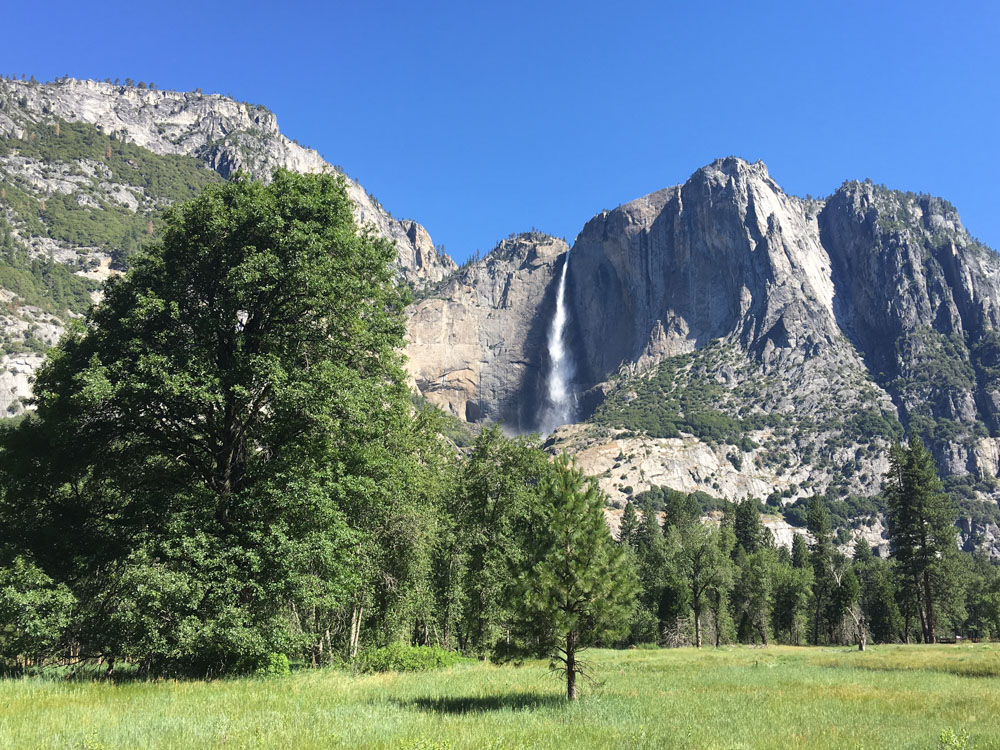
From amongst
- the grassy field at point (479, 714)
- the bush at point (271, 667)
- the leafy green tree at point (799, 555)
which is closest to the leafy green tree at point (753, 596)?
the leafy green tree at point (799, 555)

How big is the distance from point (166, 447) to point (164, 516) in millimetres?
2400

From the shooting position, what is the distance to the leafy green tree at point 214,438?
16453 mm

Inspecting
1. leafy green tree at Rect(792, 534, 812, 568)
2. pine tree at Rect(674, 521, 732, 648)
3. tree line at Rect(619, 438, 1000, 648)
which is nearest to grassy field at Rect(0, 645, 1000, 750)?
tree line at Rect(619, 438, 1000, 648)

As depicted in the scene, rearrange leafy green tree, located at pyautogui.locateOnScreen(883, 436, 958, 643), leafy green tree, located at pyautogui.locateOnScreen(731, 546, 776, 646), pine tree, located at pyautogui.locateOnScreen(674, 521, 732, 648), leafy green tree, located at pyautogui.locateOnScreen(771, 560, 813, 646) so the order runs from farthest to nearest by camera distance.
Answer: leafy green tree, located at pyautogui.locateOnScreen(771, 560, 813, 646) < leafy green tree, located at pyautogui.locateOnScreen(731, 546, 776, 646) < pine tree, located at pyautogui.locateOnScreen(674, 521, 732, 648) < leafy green tree, located at pyautogui.locateOnScreen(883, 436, 958, 643)

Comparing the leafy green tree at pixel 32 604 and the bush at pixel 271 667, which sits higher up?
the leafy green tree at pixel 32 604

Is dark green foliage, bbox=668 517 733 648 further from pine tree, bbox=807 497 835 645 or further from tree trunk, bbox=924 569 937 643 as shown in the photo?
tree trunk, bbox=924 569 937 643

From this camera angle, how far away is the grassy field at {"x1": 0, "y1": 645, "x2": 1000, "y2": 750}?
988 centimetres

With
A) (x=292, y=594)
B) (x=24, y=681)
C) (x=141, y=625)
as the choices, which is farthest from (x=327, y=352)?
(x=24, y=681)

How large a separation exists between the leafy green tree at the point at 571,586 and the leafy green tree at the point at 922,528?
5264 centimetres

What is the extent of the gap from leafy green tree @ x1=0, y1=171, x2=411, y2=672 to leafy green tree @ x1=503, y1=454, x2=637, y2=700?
5.31m

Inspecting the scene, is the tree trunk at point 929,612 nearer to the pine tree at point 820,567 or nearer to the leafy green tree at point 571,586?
the pine tree at point 820,567

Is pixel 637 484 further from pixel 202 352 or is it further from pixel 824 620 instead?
pixel 202 352

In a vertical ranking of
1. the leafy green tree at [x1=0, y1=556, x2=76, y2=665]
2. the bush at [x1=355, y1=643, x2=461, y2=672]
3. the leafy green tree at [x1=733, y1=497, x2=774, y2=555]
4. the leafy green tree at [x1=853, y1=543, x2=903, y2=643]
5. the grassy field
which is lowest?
the leafy green tree at [x1=853, y1=543, x2=903, y2=643]

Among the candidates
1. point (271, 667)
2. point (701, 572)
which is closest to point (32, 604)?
point (271, 667)
